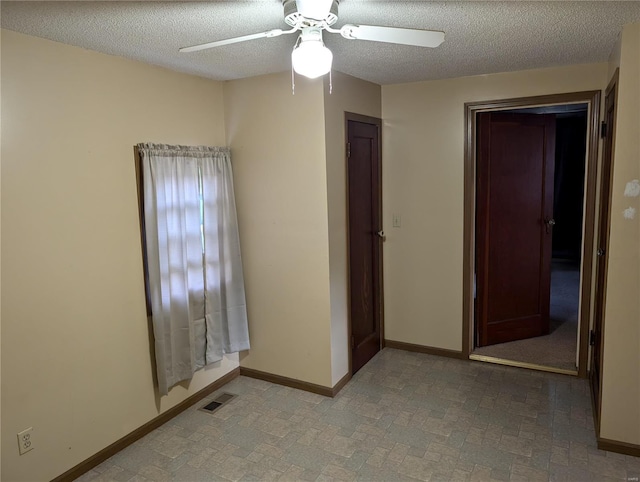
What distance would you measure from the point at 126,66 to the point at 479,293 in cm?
315

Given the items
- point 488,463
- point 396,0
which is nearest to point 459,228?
point 488,463

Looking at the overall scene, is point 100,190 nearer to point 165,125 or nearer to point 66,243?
point 66,243

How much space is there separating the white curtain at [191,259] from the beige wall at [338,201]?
0.71m

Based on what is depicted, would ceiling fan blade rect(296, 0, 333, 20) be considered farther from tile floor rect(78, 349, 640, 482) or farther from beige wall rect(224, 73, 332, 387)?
tile floor rect(78, 349, 640, 482)

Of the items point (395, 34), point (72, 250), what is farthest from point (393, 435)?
point (395, 34)

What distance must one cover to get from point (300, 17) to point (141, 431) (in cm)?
252

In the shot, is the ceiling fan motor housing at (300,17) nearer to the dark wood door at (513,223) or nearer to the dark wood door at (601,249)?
the dark wood door at (601,249)

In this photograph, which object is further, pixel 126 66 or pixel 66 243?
pixel 126 66

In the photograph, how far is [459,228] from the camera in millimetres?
3688

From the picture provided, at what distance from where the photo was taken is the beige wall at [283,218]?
314 cm

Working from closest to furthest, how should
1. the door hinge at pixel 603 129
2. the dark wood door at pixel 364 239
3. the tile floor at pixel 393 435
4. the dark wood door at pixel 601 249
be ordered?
the tile floor at pixel 393 435, the dark wood door at pixel 601 249, the door hinge at pixel 603 129, the dark wood door at pixel 364 239

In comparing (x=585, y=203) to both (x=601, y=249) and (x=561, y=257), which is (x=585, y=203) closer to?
(x=601, y=249)

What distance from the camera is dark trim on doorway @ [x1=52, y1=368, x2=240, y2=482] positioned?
250 cm

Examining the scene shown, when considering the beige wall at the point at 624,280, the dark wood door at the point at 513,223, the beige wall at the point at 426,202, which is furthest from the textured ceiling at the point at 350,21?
the dark wood door at the point at 513,223
